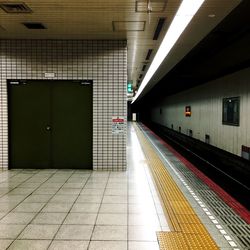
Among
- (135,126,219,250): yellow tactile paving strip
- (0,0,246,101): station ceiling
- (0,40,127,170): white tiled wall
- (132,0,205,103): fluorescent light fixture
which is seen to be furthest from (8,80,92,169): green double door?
(135,126,219,250): yellow tactile paving strip

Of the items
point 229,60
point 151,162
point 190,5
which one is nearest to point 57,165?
point 151,162

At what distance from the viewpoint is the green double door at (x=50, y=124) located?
710cm

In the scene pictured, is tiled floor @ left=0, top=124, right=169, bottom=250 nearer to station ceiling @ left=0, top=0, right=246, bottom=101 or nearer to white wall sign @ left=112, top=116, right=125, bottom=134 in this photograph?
white wall sign @ left=112, top=116, right=125, bottom=134

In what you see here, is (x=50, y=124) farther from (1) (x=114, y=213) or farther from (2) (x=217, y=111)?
(2) (x=217, y=111)

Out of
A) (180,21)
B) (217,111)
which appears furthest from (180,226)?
(217,111)

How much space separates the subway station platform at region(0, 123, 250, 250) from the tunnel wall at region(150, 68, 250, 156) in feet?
11.6

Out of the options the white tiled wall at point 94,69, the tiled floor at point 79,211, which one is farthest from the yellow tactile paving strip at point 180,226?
the white tiled wall at point 94,69

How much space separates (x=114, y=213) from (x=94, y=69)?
377 cm

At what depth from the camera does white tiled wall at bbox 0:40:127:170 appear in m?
6.93

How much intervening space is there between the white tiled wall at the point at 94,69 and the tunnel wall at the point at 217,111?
402 cm

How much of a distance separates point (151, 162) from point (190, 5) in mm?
4910

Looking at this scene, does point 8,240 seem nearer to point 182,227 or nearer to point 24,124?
point 182,227

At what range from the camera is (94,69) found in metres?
6.95

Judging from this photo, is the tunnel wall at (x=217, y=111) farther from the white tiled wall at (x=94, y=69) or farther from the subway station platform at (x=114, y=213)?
the white tiled wall at (x=94, y=69)
